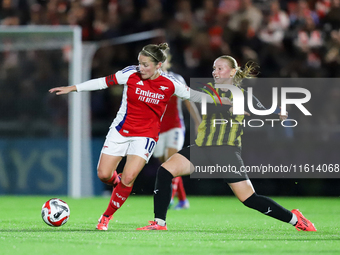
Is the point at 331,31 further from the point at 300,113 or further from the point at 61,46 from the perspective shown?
the point at 61,46

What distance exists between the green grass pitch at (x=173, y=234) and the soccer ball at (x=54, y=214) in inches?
3.3

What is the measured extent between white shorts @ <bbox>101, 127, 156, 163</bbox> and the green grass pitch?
0.72 metres

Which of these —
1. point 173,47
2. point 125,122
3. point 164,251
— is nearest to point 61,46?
point 173,47

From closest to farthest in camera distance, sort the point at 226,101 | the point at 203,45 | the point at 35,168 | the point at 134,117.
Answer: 1. the point at 226,101
2. the point at 134,117
3. the point at 35,168
4. the point at 203,45

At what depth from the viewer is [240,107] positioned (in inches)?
211

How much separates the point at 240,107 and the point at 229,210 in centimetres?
311

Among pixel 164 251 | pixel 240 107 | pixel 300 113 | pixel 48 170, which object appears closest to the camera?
pixel 164 251

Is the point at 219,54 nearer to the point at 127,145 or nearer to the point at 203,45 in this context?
the point at 203,45

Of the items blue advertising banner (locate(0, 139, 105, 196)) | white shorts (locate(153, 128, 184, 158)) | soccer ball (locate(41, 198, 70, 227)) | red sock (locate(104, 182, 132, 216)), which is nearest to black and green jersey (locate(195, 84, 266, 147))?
red sock (locate(104, 182, 132, 216))

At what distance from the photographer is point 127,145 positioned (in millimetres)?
5641

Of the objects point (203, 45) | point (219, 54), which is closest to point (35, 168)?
point (203, 45)

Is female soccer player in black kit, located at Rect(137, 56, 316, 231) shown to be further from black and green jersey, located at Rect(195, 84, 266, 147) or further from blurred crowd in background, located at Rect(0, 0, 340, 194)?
blurred crowd in background, located at Rect(0, 0, 340, 194)

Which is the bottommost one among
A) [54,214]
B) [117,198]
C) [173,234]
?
[173,234]

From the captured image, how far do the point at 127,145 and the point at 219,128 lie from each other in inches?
35.7
